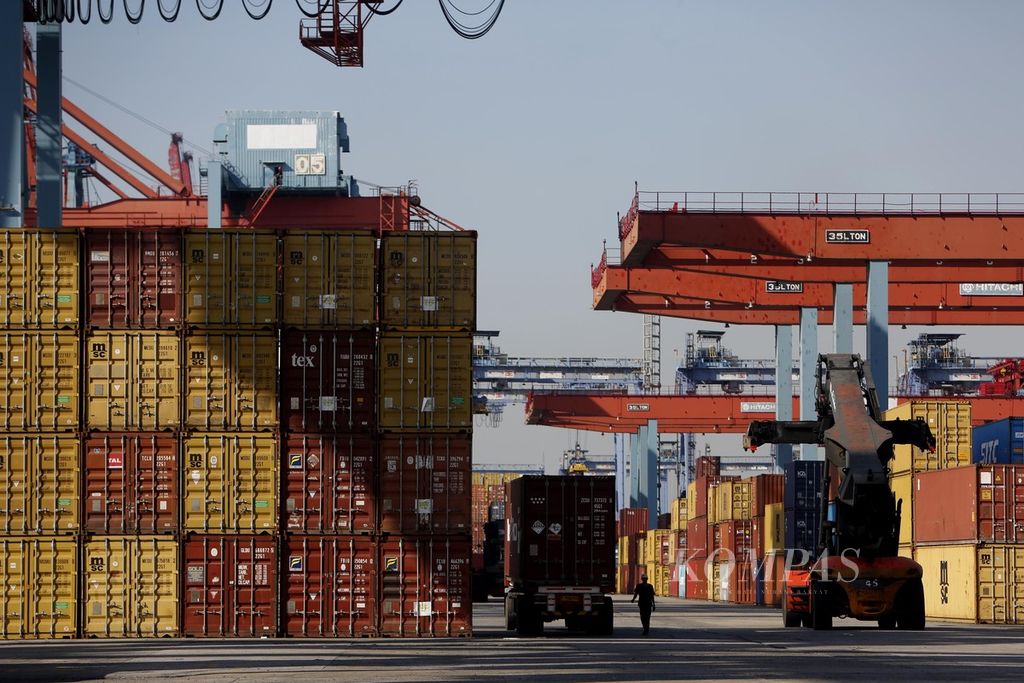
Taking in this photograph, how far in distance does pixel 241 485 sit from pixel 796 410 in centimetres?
4802

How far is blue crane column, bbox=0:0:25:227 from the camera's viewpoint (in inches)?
1305

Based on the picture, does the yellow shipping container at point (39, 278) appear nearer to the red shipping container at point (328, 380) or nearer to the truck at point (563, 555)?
the red shipping container at point (328, 380)

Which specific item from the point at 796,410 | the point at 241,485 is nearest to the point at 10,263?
the point at 241,485

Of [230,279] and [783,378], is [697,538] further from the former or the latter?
[230,279]

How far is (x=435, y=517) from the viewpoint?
30984 millimetres

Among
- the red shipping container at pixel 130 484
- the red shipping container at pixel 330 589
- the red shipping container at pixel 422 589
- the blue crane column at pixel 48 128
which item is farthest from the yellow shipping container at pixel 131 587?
the blue crane column at pixel 48 128

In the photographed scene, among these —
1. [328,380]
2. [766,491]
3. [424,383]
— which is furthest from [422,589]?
[766,491]

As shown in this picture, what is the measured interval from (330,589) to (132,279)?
23.5 ft

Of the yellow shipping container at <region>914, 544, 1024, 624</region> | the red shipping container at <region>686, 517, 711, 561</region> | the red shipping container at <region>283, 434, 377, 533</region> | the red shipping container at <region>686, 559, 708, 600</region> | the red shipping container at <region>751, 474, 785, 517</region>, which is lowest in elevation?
the red shipping container at <region>686, 559, 708, 600</region>

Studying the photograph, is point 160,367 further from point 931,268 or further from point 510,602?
point 931,268

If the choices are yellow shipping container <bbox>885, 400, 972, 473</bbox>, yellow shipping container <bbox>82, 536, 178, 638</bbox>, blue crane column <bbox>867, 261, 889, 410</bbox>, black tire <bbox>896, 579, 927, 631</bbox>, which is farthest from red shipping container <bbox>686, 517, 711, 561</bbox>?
yellow shipping container <bbox>82, 536, 178, 638</bbox>

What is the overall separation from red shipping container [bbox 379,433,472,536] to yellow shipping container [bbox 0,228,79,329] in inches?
264

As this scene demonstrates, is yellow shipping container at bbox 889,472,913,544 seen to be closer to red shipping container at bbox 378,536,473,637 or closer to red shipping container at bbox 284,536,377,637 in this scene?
red shipping container at bbox 378,536,473,637

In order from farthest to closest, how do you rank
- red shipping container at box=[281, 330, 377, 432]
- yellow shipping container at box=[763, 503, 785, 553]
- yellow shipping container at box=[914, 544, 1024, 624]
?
1. yellow shipping container at box=[763, 503, 785, 553]
2. yellow shipping container at box=[914, 544, 1024, 624]
3. red shipping container at box=[281, 330, 377, 432]
